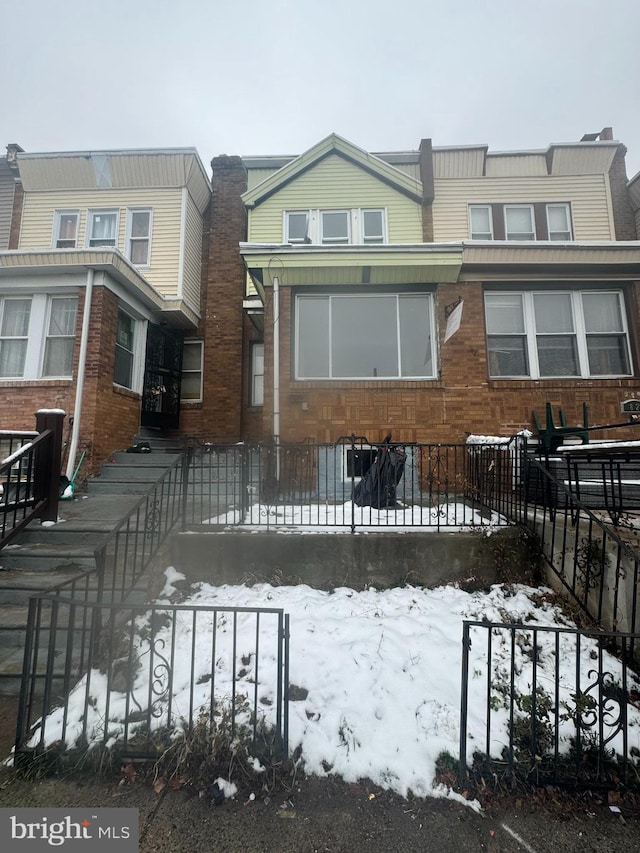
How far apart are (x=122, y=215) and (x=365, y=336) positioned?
27.8 feet

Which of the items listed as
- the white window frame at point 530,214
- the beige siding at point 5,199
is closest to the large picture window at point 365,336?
the white window frame at point 530,214

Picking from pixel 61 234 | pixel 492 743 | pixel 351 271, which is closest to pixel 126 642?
pixel 492 743

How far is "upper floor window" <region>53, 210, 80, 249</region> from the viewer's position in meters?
11.8

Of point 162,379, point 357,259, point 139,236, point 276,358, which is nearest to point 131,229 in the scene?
point 139,236

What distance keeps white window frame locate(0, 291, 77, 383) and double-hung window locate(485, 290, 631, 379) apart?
923cm

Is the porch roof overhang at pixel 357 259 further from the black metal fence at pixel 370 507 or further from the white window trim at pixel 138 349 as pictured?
the black metal fence at pixel 370 507

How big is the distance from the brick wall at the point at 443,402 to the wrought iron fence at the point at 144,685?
4866mm

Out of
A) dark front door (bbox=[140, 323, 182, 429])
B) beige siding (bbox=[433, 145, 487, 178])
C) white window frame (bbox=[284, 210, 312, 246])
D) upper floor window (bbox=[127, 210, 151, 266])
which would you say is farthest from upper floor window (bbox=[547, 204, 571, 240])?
upper floor window (bbox=[127, 210, 151, 266])

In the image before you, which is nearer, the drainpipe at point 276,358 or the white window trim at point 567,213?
the drainpipe at point 276,358

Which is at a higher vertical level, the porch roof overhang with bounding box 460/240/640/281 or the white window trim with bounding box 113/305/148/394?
the porch roof overhang with bounding box 460/240/640/281

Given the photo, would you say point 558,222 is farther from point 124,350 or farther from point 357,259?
point 124,350

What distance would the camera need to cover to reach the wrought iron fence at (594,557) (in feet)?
12.1

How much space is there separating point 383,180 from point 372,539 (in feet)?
36.3

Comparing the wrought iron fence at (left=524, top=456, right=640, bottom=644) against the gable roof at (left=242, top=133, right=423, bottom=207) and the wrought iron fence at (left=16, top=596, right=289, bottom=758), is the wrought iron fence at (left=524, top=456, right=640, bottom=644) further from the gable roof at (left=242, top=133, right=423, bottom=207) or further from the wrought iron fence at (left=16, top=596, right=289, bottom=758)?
the gable roof at (left=242, top=133, right=423, bottom=207)
